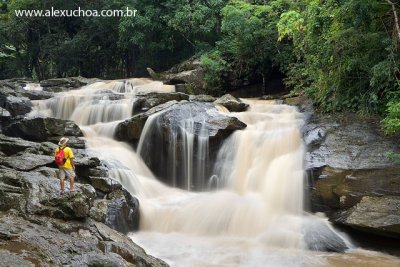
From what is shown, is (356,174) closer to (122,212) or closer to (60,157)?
(122,212)

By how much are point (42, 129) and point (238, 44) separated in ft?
31.5

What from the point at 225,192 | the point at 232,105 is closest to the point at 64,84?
the point at 232,105

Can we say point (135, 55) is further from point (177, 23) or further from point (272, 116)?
point (272, 116)

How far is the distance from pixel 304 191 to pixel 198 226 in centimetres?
257

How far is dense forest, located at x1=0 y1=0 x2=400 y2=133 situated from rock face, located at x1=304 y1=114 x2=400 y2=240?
68 centimetres

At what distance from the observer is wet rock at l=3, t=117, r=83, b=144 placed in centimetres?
1150

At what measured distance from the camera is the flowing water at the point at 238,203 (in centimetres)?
689

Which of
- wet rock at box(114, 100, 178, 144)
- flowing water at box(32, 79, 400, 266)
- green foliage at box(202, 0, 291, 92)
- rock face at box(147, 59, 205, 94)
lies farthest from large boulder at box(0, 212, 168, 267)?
green foliage at box(202, 0, 291, 92)

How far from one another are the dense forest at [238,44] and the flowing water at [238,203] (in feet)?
6.43

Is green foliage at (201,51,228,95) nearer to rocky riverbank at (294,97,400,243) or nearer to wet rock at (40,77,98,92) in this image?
wet rock at (40,77,98,92)

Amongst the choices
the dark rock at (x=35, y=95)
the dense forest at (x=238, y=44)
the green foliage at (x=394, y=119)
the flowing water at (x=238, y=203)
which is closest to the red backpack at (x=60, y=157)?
the flowing water at (x=238, y=203)

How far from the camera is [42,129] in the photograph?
11.5 metres

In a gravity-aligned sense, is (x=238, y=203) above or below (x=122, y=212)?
below

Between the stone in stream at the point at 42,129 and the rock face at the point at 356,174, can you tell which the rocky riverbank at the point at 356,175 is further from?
the stone in stream at the point at 42,129
